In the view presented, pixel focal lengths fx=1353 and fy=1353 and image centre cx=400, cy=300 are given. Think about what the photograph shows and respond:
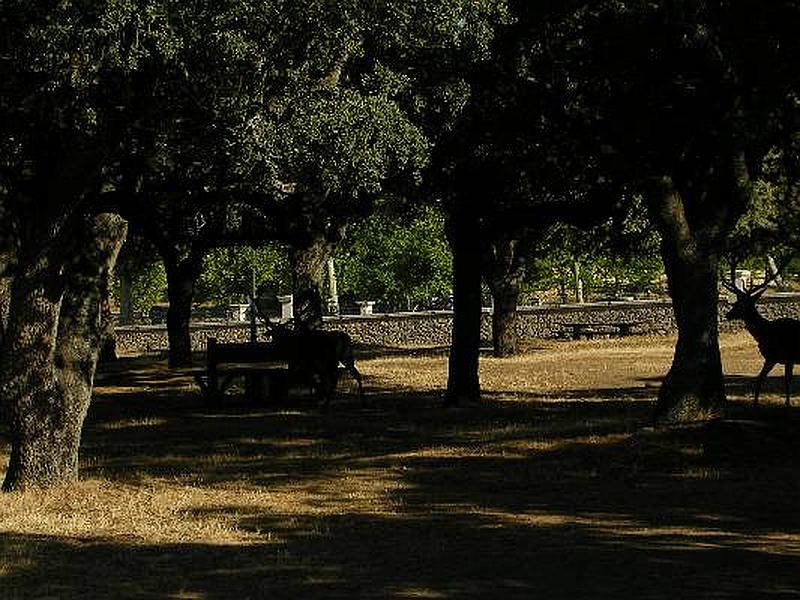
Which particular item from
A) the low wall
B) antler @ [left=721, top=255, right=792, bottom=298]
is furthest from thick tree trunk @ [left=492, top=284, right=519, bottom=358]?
antler @ [left=721, top=255, right=792, bottom=298]

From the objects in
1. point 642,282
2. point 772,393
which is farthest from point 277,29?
point 642,282

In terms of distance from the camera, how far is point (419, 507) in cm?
1530

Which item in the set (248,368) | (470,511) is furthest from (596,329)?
(470,511)

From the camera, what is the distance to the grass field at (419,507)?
10.9 m

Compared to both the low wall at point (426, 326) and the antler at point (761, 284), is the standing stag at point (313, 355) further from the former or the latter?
the low wall at point (426, 326)

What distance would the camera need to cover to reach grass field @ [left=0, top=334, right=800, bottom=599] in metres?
10.9

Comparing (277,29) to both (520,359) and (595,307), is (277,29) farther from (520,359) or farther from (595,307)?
(595,307)

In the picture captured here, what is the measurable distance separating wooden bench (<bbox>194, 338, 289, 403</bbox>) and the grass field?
1121mm

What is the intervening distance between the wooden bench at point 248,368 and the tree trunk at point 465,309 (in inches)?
148

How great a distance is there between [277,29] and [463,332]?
1184 centimetres

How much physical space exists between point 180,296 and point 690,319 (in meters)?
23.5

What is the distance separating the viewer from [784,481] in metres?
16.5

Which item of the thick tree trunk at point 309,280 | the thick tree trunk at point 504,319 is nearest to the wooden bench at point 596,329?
the thick tree trunk at point 504,319

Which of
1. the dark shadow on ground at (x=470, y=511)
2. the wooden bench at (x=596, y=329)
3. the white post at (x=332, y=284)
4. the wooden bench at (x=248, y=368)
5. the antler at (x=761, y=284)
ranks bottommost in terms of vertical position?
the dark shadow on ground at (x=470, y=511)
